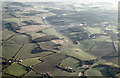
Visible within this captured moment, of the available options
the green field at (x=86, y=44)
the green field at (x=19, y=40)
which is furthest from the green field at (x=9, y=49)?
the green field at (x=86, y=44)

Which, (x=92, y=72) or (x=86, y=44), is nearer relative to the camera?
(x=92, y=72)

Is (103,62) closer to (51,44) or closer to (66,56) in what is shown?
(66,56)

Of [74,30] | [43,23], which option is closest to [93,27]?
[74,30]

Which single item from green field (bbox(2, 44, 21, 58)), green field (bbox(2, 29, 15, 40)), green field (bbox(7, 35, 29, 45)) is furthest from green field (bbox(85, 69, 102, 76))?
green field (bbox(2, 29, 15, 40))

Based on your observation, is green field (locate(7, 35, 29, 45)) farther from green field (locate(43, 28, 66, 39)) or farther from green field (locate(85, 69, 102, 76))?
green field (locate(85, 69, 102, 76))

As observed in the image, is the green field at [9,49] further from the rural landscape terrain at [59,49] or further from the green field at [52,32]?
the green field at [52,32]

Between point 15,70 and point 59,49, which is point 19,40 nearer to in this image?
point 59,49

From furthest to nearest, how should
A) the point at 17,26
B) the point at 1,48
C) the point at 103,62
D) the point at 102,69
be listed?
the point at 17,26 → the point at 1,48 → the point at 103,62 → the point at 102,69

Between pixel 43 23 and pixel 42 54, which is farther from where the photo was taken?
pixel 43 23

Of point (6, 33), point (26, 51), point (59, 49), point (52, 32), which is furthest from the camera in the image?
point (52, 32)

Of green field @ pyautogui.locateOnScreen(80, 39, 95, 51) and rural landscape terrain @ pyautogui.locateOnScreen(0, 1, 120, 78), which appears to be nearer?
rural landscape terrain @ pyautogui.locateOnScreen(0, 1, 120, 78)

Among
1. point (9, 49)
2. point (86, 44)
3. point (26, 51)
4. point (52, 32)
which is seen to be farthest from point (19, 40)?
point (86, 44)
